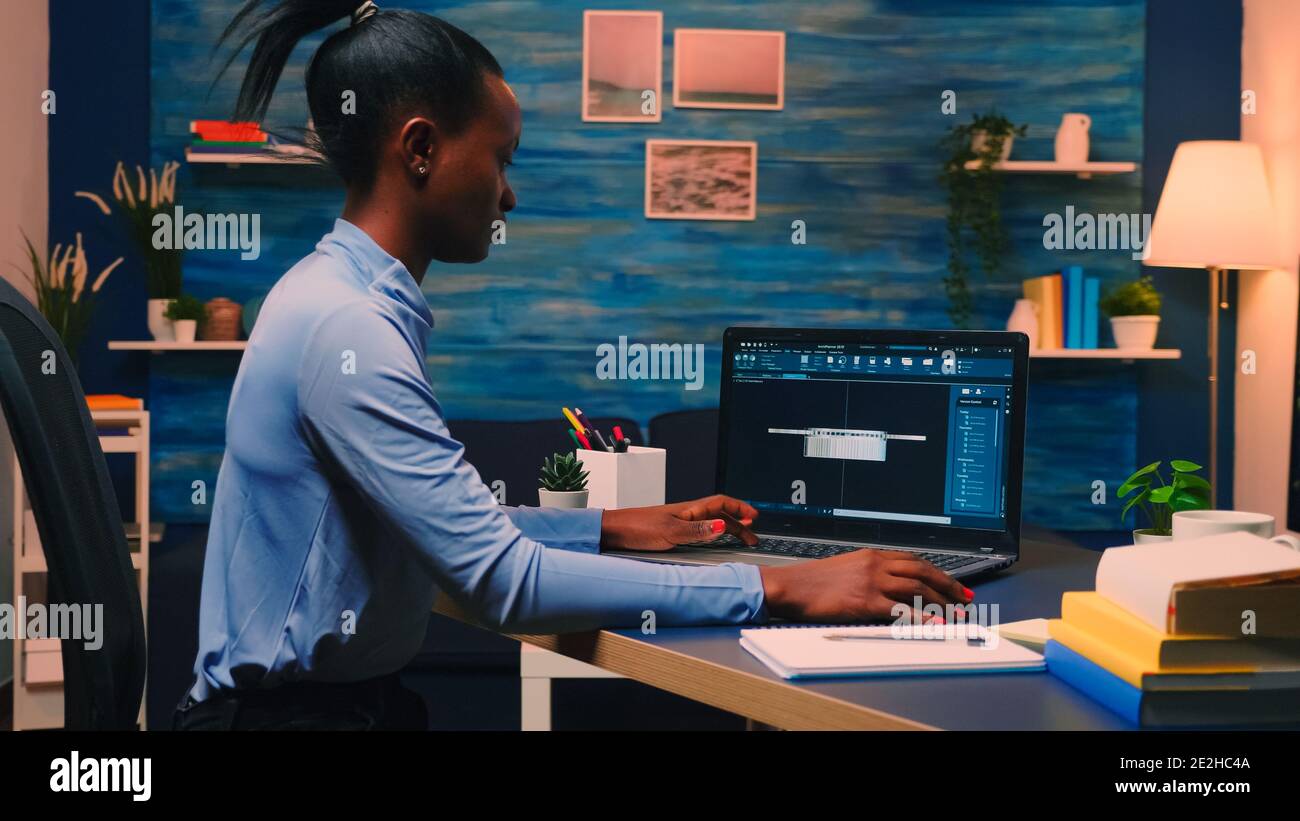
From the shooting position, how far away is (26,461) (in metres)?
0.94

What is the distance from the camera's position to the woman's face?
1353 mm

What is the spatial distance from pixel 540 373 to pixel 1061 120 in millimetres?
1878

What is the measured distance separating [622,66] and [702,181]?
17.5 inches

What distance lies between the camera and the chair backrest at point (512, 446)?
3570mm

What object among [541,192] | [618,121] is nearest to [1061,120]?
[618,121]

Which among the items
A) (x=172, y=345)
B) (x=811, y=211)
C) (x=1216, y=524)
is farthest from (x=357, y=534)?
(x=811, y=211)

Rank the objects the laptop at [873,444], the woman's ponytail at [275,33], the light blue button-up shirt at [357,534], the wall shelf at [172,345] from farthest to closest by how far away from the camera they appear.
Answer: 1. the wall shelf at [172,345]
2. the laptop at [873,444]
3. the woman's ponytail at [275,33]
4. the light blue button-up shirt at [357,534]

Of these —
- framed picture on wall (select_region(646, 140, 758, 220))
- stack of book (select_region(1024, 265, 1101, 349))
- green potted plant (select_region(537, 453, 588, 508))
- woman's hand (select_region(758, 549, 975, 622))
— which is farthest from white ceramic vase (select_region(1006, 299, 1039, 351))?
woman's hand (select_region(758, 549, 975, 622))

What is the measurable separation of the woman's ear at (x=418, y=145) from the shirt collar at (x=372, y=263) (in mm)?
90

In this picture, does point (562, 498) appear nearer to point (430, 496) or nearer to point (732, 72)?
point (430, 496)

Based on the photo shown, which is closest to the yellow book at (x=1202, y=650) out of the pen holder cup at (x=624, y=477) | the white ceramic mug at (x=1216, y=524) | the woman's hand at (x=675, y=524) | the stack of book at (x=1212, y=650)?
the stack of book at (x=1212, y=650)

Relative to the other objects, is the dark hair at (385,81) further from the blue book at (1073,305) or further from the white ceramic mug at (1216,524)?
the blue book at (1073,305)

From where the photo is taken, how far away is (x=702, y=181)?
404 centimetres
